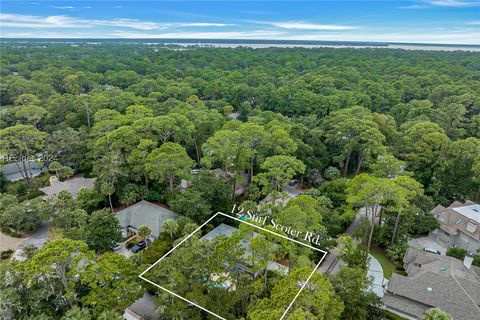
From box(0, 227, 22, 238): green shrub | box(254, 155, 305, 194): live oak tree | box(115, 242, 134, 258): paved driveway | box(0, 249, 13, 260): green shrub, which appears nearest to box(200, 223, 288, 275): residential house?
box(254, 155, 305, 194): live oak tree

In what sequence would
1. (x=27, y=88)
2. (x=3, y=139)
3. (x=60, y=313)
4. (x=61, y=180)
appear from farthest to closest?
1. (x=27, y=88)
2. (x=61, y=180)
3. (x=3, y=139)
4. (x=60, y=313)

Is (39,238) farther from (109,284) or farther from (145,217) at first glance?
(109,284)

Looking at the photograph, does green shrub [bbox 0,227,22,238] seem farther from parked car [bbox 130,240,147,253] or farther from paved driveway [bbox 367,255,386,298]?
paved driveway [bbox 367,255,386,298]

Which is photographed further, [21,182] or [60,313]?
[21,182]

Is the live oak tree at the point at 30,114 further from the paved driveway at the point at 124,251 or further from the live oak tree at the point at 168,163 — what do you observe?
the paved driveway at the point at 124,251

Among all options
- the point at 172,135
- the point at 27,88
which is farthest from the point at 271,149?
the point at 27,88

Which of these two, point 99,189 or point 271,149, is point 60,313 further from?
point 271,149
